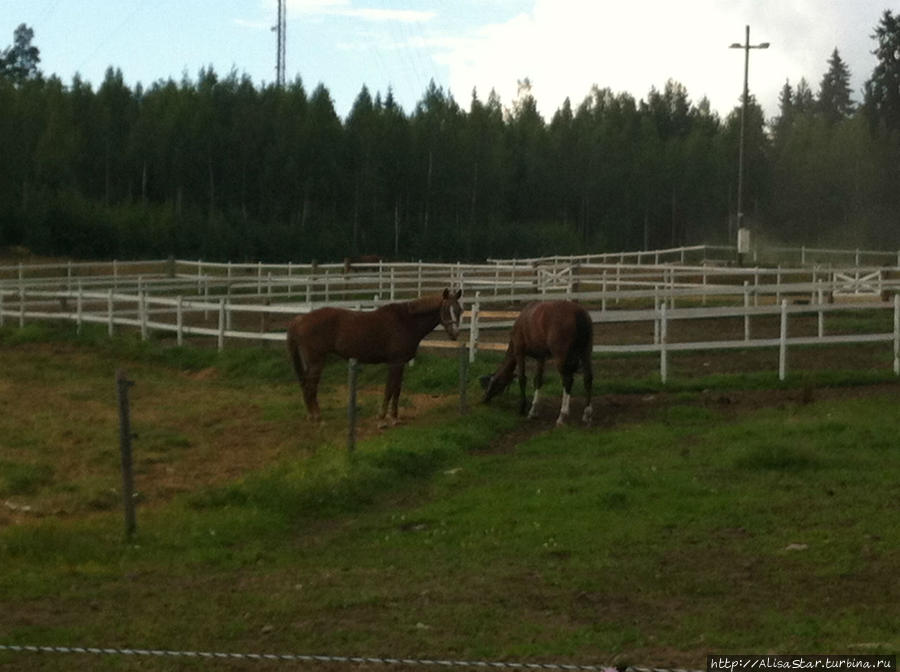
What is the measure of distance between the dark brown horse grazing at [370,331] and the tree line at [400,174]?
130 ft

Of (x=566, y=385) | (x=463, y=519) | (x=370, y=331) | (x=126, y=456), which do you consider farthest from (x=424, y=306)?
(x=126, y=456)

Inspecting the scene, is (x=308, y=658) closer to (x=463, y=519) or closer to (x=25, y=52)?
(x=463, y=519)

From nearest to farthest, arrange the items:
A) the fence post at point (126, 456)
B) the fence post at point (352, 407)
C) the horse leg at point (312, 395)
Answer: the fence post at point (126, 456) → the fence post at point (352, 407) → the horse leg at point (312, 395)

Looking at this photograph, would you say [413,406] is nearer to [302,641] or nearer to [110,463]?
[110,463]

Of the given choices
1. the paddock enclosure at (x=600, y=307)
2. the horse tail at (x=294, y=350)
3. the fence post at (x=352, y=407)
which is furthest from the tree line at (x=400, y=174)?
the fence post at (x=352, y=407)

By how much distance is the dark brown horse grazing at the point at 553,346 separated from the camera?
15.7 m

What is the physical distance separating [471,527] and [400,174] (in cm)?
6104

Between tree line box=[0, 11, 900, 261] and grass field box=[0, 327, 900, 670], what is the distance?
41.3 metres

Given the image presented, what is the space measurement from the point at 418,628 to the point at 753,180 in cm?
8268

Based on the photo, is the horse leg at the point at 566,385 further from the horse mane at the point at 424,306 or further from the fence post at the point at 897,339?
the fence post at the point at 897,339

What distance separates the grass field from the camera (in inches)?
294

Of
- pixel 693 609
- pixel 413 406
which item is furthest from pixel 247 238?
pixel 693 609

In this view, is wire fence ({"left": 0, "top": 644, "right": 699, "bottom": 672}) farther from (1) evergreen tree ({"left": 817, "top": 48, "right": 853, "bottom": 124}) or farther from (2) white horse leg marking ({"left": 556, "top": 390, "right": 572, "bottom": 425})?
(1) evergreen tree ({"left": 817, "top": 48, "right": 853, "bottom": 124})

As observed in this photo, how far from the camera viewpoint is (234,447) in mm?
14664
